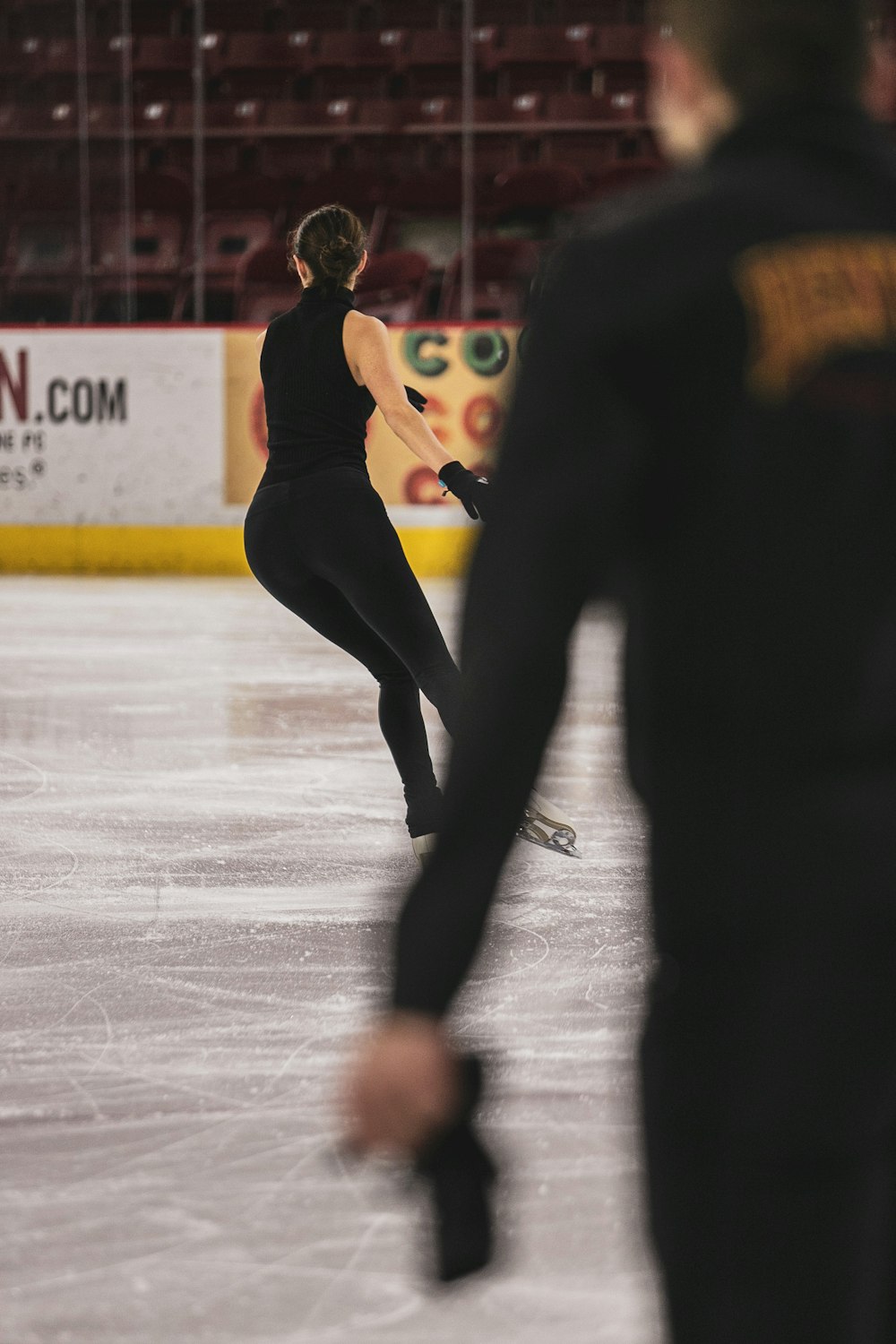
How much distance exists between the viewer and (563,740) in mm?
6684

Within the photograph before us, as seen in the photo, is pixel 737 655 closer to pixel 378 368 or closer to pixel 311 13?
pixel 378 368

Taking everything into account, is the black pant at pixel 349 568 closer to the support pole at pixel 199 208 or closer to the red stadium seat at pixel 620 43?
the support pole at pixel 199 208

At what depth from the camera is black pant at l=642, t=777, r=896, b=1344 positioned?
1.13m

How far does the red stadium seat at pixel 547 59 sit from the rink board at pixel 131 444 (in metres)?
3.96

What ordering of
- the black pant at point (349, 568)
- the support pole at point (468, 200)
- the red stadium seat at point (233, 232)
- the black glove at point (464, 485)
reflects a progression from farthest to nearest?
the red stadium seat at point (233, 232) → the support pole at point (468, 200) → the black pant at point (349, 568) → the black glove at point (464, 485)

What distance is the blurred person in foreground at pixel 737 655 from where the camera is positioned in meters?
1.10

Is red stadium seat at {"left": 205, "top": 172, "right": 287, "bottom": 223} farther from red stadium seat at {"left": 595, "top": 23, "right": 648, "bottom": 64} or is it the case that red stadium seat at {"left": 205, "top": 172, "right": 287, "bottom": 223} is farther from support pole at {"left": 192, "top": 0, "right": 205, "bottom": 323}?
red stadium seat at {"left": 595, "top": 23, "right": 648, "bottom": 64}

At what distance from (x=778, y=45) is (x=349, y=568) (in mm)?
3292

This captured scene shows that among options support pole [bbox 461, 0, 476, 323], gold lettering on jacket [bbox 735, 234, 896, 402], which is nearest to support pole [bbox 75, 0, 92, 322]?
support pole [bbox 461, 0, 476, 323]

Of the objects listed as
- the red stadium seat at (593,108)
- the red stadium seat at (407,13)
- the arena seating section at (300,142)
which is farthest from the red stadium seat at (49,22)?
the red stadium seat at (593,108)

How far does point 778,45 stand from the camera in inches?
45.8

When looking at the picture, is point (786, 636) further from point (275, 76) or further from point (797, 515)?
point (275, 76)

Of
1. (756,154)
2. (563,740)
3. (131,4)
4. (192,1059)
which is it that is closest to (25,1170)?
(192,1059)

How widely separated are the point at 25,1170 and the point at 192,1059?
1.83 feet
